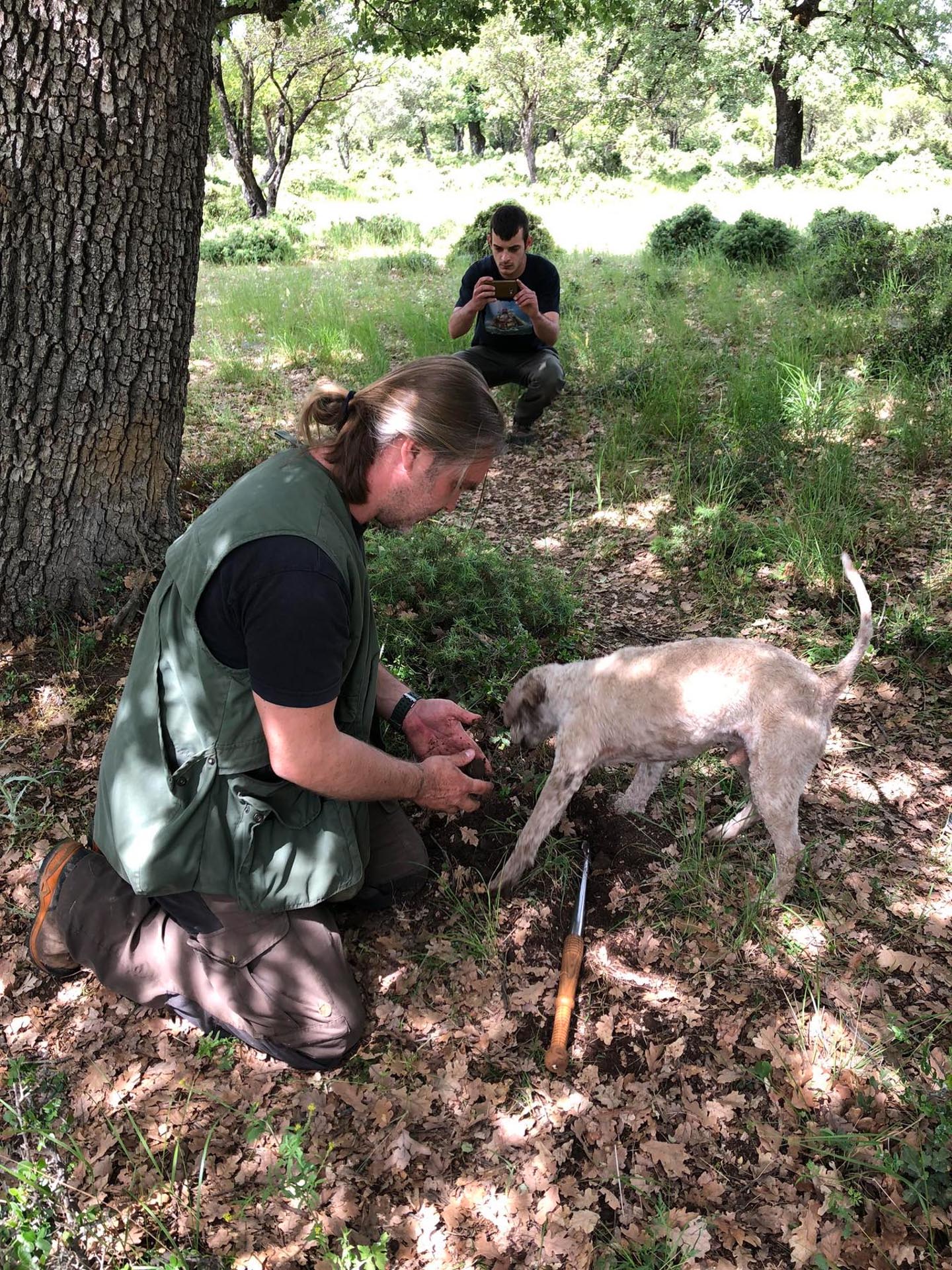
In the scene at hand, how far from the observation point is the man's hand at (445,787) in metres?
2.95

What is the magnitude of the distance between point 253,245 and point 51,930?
62.6 feet

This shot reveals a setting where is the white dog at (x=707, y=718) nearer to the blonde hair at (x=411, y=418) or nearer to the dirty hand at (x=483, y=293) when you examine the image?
the blonde hair at (x=411, y=418)

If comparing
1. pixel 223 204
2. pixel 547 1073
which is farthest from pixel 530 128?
pixel 547 1073

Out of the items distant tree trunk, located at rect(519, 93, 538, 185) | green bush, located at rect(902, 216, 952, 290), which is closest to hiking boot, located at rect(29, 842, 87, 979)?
green bush, located at rect(902, 216, 952, 290)

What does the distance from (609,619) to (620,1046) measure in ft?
9.32

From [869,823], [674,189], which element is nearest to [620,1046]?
[869,823]

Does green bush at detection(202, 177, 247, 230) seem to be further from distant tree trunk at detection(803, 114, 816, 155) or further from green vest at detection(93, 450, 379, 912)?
distant tree trunk at detection(803, 114, 816, 155)

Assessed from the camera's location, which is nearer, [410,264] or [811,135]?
[410,264]

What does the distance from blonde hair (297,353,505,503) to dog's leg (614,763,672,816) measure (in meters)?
1.85

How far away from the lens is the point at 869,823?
3602 millimetres

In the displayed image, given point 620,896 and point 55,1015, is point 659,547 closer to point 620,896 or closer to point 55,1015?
point 620,896

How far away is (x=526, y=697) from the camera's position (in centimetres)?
358

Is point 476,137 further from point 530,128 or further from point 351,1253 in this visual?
point 351,1253

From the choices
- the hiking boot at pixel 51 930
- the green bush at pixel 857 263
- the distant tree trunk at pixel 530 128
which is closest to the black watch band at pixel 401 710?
the hiking boot at pixel 51 930
